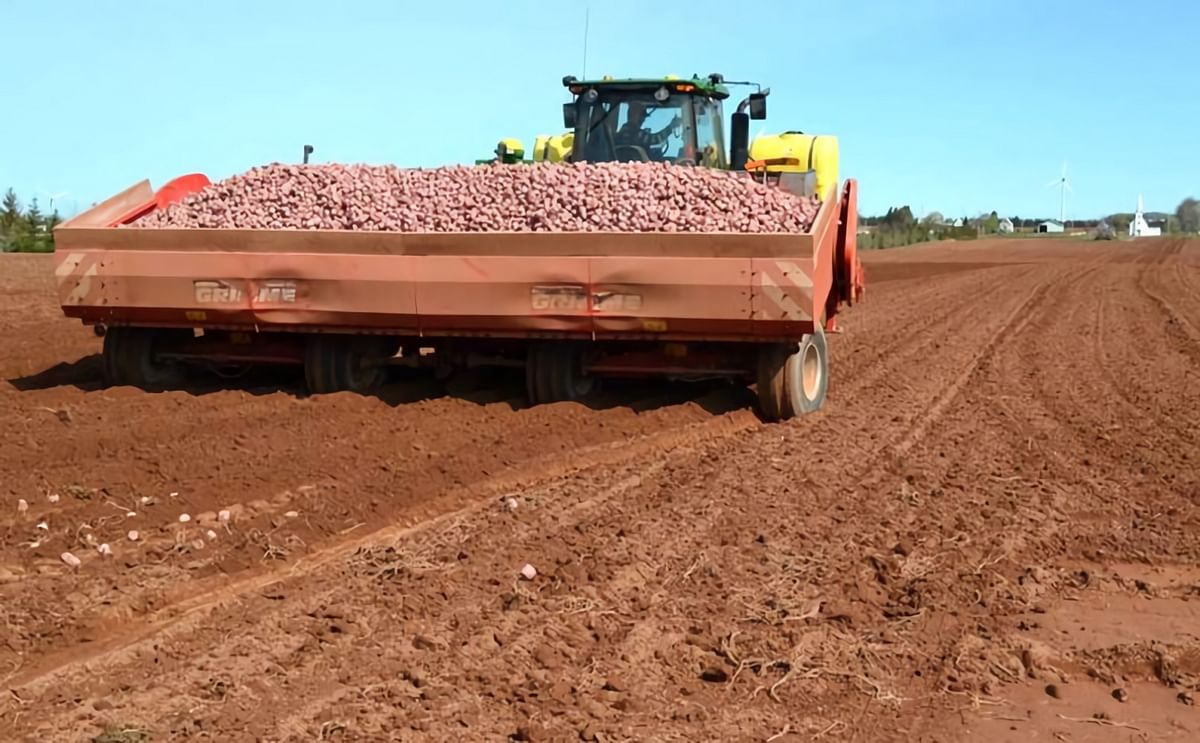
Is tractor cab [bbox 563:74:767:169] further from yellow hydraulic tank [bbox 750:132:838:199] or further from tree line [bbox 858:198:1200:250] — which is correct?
tree line [bbox 858:198:1200:250]

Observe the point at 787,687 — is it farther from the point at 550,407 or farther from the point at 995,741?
the point at 550,407

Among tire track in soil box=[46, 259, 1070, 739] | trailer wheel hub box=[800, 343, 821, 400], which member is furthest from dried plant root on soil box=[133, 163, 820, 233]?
tire track in soil box=[46, 259, 1070, 739]

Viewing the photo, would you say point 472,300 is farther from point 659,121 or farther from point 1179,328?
point 1179,328

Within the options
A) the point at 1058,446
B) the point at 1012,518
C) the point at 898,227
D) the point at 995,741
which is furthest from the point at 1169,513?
the point at 898,227

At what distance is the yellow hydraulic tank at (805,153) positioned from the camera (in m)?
13.1

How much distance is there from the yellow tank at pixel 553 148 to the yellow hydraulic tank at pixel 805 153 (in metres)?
2.31

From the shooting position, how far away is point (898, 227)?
7656 cm

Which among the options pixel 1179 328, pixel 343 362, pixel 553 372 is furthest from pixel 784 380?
pixel 1179 328

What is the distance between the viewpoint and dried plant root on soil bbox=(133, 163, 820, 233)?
8688 millimetres

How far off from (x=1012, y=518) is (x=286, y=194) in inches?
223

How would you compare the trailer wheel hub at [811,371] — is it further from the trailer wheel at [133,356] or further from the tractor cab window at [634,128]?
the trailer wheel at [133,356]

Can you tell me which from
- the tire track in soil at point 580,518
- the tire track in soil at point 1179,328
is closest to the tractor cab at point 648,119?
the tire track in soil at point 580,518

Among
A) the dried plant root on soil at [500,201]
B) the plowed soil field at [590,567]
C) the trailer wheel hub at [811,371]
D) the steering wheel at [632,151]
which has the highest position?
the steering wheel at [632,151]

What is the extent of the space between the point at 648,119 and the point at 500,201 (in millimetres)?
2475
